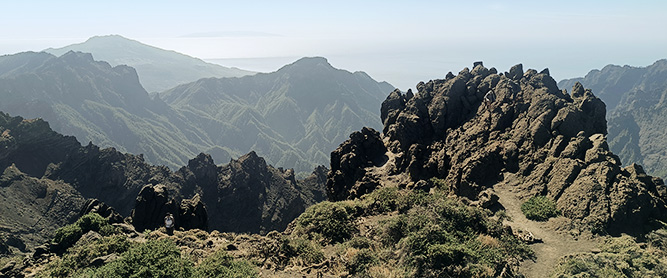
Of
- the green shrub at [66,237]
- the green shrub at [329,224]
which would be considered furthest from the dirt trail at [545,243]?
the green shrub at [66,237]

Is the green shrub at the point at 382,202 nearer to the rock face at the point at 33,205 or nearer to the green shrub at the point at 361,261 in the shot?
the green shrub at the point at 361,261

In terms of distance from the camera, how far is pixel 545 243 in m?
28.6

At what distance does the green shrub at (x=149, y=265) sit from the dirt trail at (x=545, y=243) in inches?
797

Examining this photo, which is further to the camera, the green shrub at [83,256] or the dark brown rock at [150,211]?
the dark brown rock at [150,211]

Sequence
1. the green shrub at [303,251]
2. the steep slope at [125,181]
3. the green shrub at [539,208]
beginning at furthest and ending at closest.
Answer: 1. the steep slope at [125,181]
2. the green shrub at [539,208]
3. the green shrub at [303,251]

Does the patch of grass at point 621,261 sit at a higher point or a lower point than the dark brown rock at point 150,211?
higher

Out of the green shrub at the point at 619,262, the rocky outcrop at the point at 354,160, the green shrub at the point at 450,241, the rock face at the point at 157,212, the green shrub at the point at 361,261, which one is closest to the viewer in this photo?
the green shrub at the point at 619,262

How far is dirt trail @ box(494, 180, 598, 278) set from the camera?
25.3m

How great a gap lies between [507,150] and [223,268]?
31.5 metres

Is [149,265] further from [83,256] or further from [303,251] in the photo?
[303,251]

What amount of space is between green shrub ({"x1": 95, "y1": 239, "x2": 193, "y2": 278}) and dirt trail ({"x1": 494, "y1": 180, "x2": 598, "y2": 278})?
20254 millimetres

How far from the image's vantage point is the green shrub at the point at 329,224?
102 ft

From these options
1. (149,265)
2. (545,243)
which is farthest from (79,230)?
(545,243)

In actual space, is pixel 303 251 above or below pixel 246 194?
above
